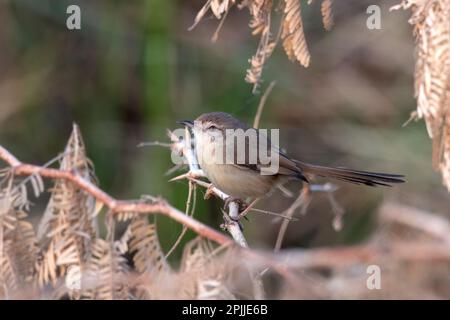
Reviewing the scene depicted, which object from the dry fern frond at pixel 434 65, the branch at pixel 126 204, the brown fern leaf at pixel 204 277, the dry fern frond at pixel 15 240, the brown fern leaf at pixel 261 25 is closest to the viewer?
the branch at pixel 126 204

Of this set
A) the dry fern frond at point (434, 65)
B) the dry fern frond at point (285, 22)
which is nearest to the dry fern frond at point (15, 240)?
the dry fern frond at point (285, 22)

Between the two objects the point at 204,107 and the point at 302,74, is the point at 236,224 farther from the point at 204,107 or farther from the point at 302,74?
the point at 302,74

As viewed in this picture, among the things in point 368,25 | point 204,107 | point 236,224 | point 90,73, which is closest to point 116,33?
point 90,73

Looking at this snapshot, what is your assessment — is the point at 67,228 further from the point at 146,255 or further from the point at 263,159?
the point at 263,159

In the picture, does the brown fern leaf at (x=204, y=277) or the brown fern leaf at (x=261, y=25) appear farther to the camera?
the brown fern leaf at (x=261, y=25)

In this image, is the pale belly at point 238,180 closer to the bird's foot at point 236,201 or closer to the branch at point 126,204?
the bird's foot at point 236,201

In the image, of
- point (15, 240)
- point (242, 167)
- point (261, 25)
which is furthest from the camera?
point (242, 167)

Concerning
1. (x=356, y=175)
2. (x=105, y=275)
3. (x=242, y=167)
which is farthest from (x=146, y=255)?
(x=356, y=175)
